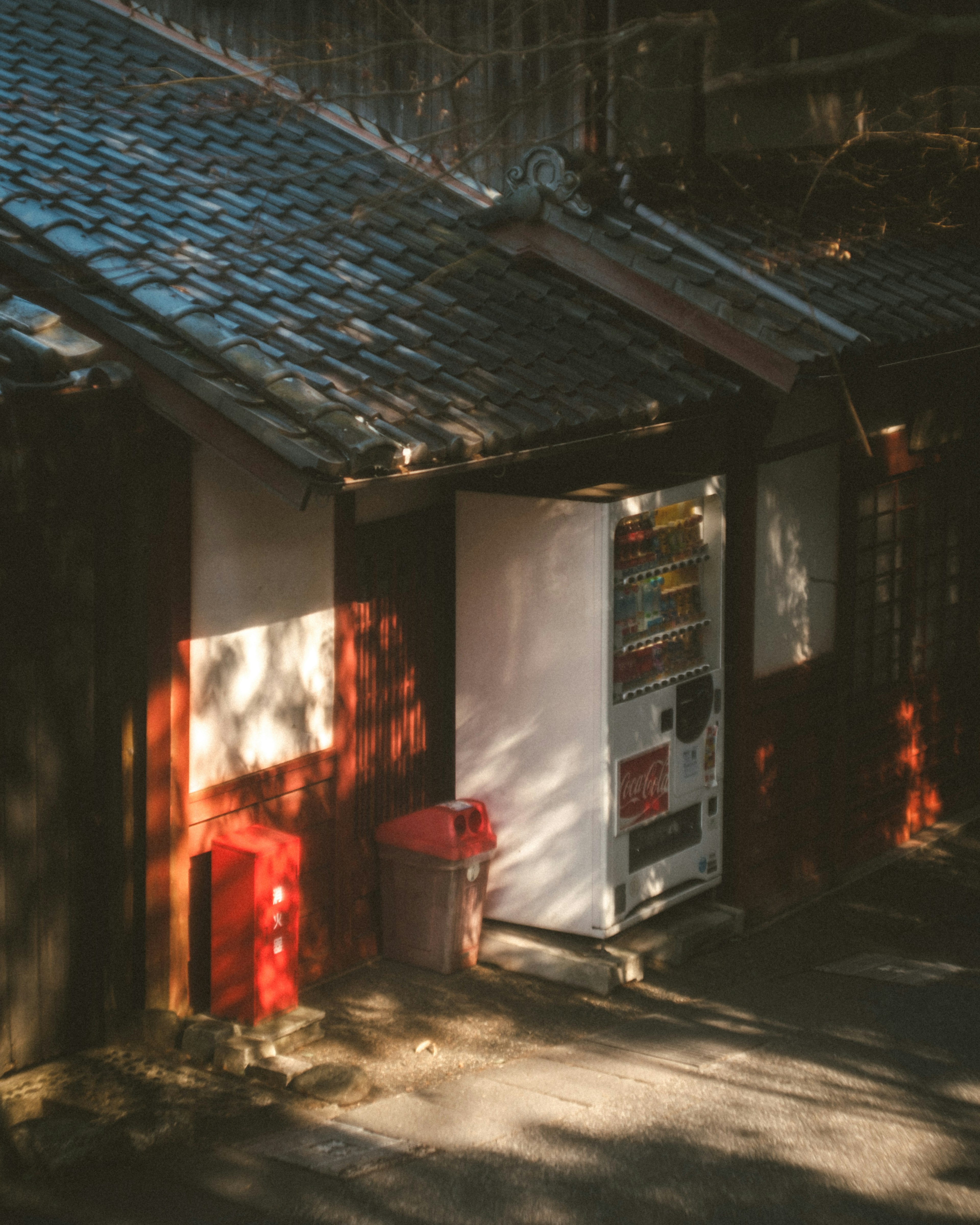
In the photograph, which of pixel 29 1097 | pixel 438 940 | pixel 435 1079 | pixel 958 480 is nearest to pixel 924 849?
pixel 958 480

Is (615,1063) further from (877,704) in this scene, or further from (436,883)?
(877,704)

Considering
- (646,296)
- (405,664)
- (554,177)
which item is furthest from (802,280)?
(405,664)

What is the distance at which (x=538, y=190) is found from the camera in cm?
870

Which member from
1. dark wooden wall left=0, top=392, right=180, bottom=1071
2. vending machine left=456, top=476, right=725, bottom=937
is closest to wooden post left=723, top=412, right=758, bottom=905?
vending machine left=456, top=476, right=725, bottom=937

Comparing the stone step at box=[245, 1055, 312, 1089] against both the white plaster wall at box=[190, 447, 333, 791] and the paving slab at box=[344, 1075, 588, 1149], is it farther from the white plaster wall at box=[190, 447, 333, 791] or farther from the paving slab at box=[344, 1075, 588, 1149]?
the white plaster wall at box=[190, 447, 333, 791]

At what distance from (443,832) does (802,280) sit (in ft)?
13.1

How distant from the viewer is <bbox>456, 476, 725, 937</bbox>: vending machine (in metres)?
8.02

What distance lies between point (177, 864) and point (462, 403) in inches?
101

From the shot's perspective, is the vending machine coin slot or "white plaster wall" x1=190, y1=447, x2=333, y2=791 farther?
the vending machine coin slot

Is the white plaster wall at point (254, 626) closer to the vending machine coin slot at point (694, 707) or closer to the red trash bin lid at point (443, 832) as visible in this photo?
the red trash bin lid at point (443, 832)

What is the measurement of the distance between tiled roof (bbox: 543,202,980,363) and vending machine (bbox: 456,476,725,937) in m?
1.04

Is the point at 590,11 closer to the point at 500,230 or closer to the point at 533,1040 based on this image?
the point at 500,230

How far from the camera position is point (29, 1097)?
618 centimetres

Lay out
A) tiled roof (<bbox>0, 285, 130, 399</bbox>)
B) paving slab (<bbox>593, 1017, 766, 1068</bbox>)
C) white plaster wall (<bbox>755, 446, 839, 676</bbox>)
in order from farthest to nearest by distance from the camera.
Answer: white plaster wall (<bbox>755, 446, 839, 676</bbox>)
paving slab (<bbox>593, 1017, 766, 1068</bbox>)
tiled roof (<bbox>0, 285, 130, 399</bbox>)
